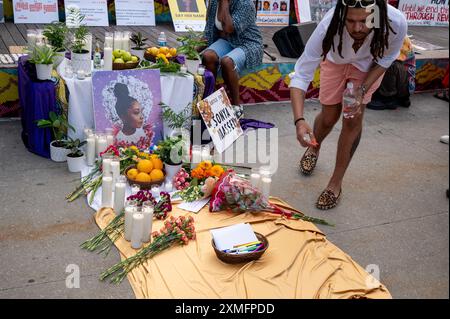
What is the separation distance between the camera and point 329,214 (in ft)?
12.4

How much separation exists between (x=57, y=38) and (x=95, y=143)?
0.96m

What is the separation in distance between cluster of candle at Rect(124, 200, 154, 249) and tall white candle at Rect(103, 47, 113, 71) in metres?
1.47

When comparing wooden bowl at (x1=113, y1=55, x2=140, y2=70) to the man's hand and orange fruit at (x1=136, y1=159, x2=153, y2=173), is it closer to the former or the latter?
orange fruit at (x1=136, y1=159, x2=153, y2=173)

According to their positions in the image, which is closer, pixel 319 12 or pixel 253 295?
pixel 253 295

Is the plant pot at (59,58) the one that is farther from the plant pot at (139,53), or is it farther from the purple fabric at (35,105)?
the plant pot at (139,53)

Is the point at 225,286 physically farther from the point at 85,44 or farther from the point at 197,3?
the point at 197,3

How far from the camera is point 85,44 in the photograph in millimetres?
4289

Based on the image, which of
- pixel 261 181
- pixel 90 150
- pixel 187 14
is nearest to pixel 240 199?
pixel 261 181

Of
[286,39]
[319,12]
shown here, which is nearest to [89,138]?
[286,39]

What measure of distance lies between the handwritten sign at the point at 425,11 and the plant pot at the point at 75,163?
682 cm

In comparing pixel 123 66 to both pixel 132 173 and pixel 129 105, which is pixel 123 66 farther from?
pixel 132 173

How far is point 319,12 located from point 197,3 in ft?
6.49

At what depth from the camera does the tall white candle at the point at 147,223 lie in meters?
3.13

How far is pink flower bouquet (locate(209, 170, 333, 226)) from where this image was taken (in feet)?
11.5
